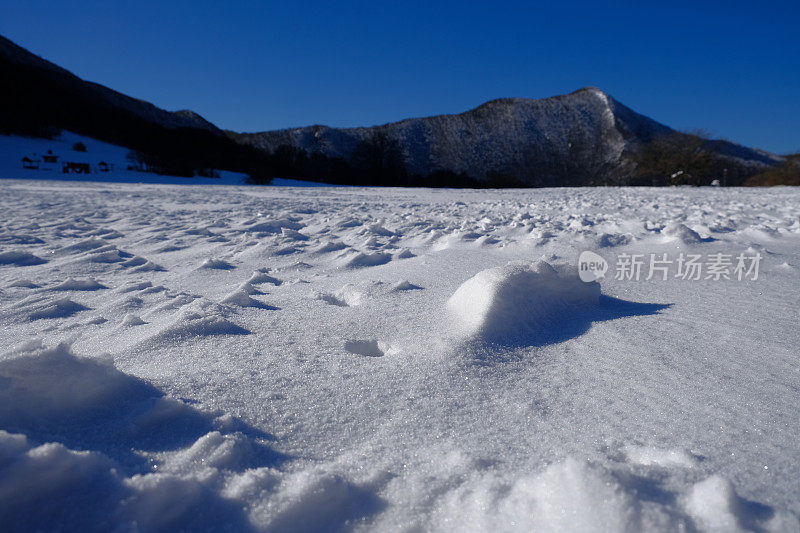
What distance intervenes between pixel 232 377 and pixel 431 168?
3502 cm

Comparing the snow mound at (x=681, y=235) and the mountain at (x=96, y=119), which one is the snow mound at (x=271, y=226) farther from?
the mountain at (x=96, y=119)

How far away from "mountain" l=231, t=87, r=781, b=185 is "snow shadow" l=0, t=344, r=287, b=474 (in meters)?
32.1

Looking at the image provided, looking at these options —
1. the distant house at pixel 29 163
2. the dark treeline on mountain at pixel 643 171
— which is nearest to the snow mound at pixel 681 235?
the dark treeline on mountain at pixel 643 171

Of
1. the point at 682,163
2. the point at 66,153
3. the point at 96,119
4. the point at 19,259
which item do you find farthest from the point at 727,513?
the point at 96,119

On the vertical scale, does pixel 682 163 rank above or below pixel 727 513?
above

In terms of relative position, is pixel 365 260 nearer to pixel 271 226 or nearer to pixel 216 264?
pixel 216 264

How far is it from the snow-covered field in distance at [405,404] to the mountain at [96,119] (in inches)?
707

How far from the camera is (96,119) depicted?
26.3 m

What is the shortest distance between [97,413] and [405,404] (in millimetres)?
557

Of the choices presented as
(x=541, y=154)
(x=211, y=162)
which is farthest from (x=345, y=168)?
(x=541, y=154)

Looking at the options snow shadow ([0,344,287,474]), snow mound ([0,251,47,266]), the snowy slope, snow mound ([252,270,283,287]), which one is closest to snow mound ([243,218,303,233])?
snow mound ([0,251,47,266])

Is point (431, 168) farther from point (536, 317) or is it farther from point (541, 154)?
point (536, 317)

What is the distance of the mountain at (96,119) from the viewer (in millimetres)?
19969

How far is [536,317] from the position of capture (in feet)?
4.00
